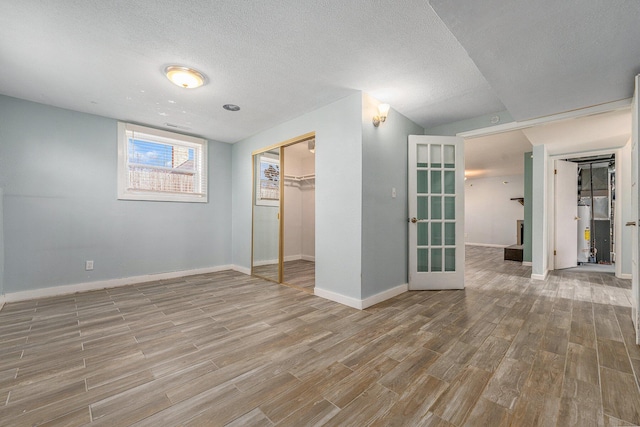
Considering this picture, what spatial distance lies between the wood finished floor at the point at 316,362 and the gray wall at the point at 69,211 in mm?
583

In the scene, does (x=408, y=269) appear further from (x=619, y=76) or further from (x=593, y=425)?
(x=619, y=76)

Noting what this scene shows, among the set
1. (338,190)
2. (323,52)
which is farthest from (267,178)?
(323,52)

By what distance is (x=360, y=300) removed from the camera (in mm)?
2955

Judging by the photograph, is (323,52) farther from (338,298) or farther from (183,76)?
(338,298)

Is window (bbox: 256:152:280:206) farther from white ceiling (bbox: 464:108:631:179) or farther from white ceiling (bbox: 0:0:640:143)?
white ceiling (bbox: 464:108:631:179)

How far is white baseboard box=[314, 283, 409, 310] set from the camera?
2.97 m

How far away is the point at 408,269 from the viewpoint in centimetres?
373

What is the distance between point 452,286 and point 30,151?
19.1 ft

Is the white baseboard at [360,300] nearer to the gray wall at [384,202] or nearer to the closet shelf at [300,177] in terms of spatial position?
the gray wall at [384,202]

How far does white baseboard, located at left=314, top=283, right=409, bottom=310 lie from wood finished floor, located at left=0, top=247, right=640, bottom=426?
0.41ft

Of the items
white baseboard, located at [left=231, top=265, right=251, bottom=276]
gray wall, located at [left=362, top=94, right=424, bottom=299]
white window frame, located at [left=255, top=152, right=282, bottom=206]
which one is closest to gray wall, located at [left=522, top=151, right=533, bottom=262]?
gray wall, located at [left=362, top=94, right=424, bottom=299]

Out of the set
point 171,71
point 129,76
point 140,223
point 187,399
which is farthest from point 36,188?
point 187,399

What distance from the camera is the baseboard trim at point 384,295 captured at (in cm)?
301

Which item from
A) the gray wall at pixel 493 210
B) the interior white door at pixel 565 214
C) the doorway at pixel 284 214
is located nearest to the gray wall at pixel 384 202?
the doorway at pixel 284 214
